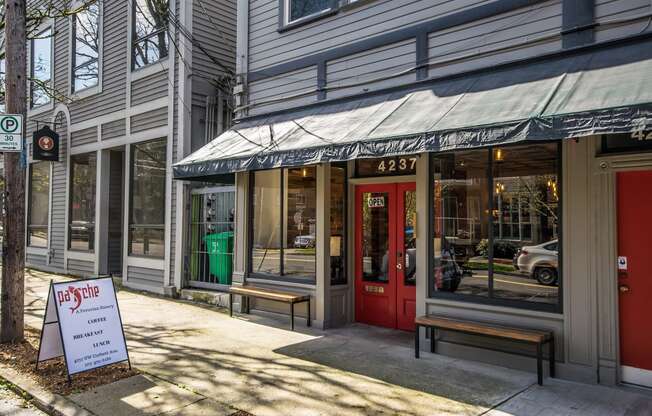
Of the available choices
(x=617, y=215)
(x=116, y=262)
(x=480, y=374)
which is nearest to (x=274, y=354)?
(x=480, y=374)

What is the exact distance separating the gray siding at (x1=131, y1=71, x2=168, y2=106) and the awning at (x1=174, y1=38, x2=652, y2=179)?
13.6ft

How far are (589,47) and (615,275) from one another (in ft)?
8.07

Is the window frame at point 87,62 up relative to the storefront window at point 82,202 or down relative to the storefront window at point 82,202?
up

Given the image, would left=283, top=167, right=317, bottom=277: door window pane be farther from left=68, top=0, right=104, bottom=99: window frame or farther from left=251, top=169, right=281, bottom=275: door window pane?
left=68, top=0, right=104, bottom=99: window frame

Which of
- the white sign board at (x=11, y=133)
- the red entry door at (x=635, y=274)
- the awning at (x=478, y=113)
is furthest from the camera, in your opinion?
the white sign board at (x=11, y=133)

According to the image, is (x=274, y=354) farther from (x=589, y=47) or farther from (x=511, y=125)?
(x=589, y=47)

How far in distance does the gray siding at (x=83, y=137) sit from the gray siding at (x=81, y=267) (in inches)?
130

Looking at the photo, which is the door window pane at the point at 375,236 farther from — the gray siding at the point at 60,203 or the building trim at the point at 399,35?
the gray siding at the point at 60,203

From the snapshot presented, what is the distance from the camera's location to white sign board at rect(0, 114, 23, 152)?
678 cm

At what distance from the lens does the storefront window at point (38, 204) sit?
16.2m

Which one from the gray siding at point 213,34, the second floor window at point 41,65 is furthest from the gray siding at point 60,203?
the gray siding at point 213,34

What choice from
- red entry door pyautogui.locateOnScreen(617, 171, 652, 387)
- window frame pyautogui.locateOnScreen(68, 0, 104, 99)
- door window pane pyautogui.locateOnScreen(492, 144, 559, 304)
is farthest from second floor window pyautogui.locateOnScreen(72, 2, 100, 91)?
red entry door pyautogui.locateOnScreen(617, 171, 652, 387)

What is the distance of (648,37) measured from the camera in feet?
16.6

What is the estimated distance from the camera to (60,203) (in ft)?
49.2
